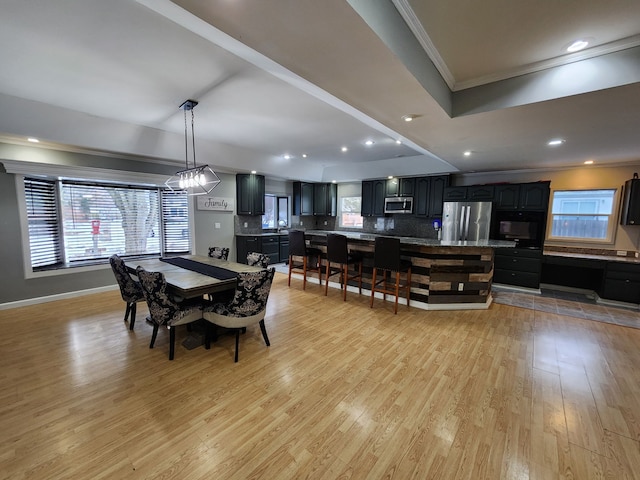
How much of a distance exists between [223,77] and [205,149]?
2.66 meters

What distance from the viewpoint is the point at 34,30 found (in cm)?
185

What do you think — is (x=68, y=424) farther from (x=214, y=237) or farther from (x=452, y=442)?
(x=214, y=237)

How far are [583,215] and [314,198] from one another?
5.86 m

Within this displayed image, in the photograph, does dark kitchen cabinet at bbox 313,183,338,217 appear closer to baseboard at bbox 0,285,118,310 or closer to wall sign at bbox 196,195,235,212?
wall sign at bbox 196,195,235,212

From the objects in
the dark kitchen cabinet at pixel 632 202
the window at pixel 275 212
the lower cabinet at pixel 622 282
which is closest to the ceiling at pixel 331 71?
the dark kitchen cabinet at pixel 632 202

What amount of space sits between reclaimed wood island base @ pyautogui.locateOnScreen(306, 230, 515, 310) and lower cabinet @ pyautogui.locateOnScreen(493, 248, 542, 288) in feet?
4.68

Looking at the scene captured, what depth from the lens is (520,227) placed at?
16.4 ft

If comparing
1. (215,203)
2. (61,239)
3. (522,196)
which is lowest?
(61,239)

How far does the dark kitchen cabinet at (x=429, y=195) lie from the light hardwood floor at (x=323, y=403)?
10.5ft

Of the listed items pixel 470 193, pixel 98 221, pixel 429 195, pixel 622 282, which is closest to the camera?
pixel 622 282

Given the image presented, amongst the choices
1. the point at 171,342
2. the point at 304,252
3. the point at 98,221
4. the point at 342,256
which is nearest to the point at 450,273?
the point at 342,256

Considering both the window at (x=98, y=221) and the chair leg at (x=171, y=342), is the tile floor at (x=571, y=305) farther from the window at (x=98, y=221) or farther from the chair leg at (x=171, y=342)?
the window at (x=98, y=221)

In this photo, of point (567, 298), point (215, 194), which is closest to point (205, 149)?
point (215, 194)

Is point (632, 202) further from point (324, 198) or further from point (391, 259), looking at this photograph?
point (324, 198)
